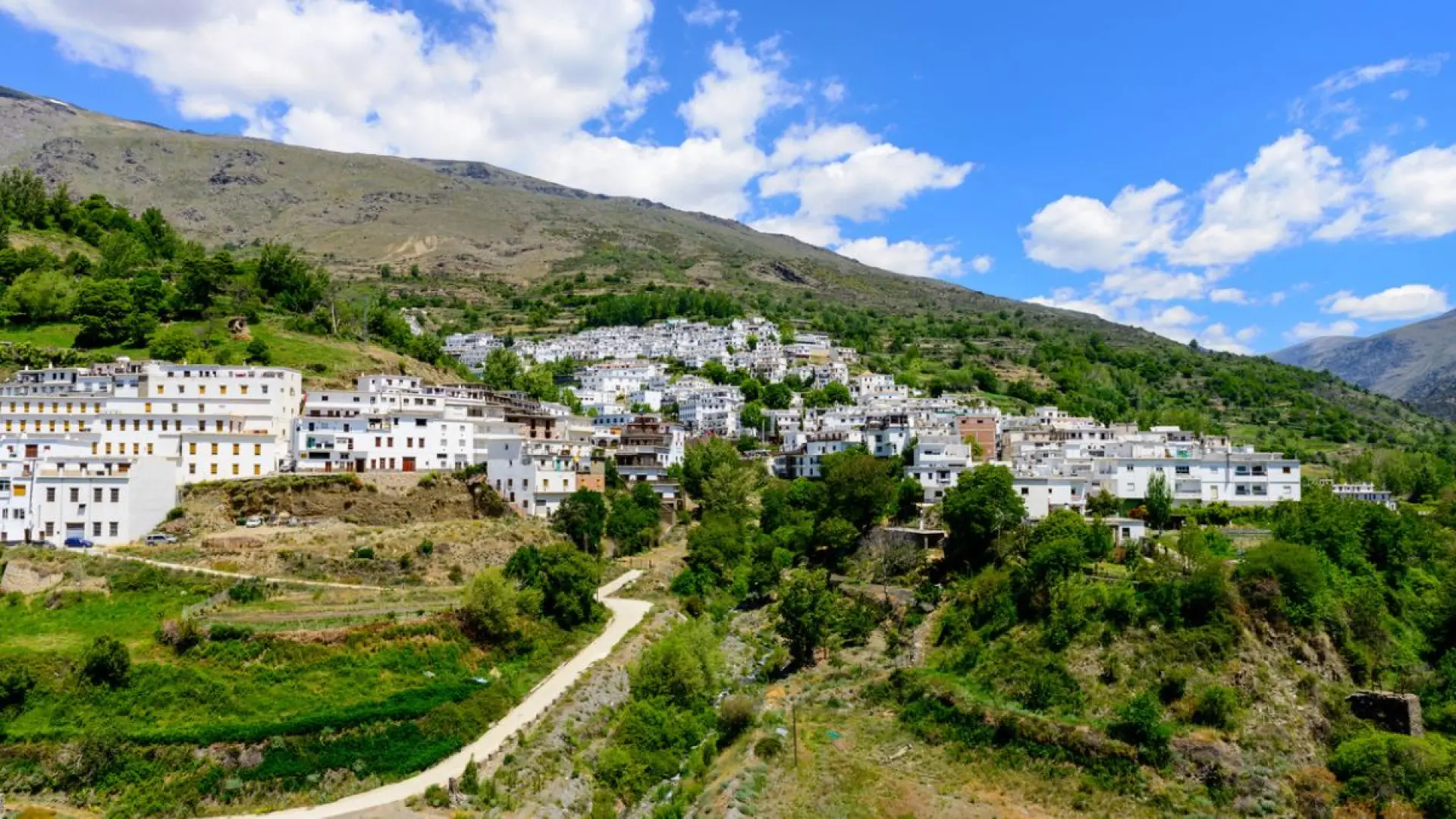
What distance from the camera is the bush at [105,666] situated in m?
29.1

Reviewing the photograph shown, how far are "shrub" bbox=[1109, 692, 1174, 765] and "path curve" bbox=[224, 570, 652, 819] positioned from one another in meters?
18.3

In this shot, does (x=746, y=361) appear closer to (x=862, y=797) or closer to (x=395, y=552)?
(x=395, y=552)

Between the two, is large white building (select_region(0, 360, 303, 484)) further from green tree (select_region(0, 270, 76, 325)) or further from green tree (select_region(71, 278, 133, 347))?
green tree (select_region(0, 270, 76, 325))

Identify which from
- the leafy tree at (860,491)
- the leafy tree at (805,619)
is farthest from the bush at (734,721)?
the leafy tree at (860,491)

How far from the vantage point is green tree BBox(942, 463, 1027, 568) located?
42.9m

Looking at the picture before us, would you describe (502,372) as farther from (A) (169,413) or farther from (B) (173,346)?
(A) (169,413)

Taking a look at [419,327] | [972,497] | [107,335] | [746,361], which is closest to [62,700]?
[972,497]

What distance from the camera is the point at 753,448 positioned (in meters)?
77.3

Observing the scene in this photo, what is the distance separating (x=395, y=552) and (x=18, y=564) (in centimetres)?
Answer: 1358

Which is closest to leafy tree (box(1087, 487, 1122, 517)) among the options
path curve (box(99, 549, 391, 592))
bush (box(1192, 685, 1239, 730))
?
bush (box(1192, 685, 1239, 730))

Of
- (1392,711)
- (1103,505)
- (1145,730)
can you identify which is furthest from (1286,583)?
(1103,505)

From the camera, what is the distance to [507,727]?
31094 millimetres

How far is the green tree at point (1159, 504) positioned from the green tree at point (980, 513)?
7.49 meters

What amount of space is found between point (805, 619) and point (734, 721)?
7.79 meters
